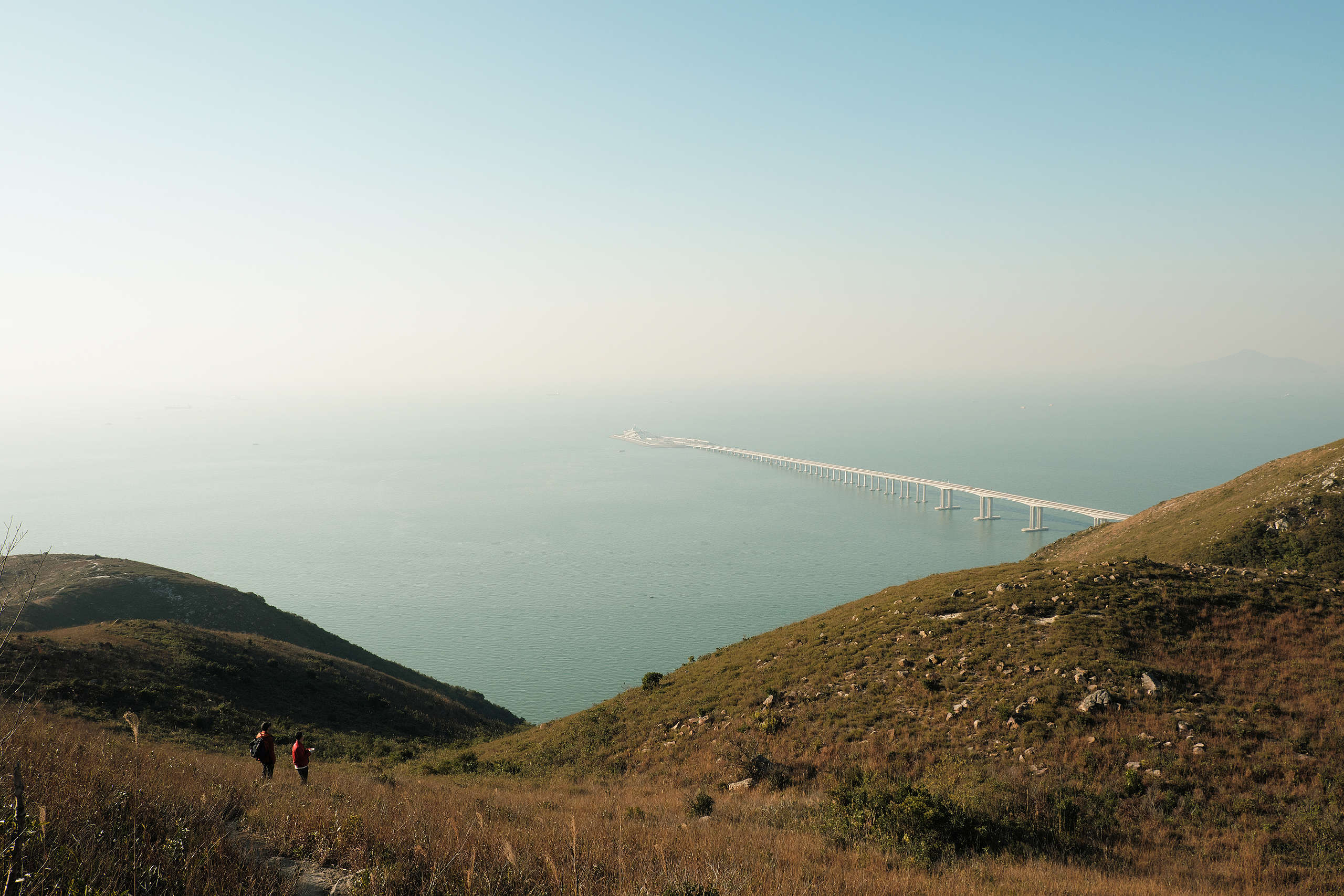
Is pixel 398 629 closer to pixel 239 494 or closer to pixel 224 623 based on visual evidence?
pixel 224 623

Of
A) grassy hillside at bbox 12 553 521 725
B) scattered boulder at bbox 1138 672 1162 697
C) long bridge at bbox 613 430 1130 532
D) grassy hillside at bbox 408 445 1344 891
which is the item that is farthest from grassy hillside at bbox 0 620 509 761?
long bridge at bbox 613 430 1130 532

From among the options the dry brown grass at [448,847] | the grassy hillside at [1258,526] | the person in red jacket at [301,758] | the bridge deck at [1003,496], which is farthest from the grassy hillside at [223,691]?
the bridge deck at [1003,496]

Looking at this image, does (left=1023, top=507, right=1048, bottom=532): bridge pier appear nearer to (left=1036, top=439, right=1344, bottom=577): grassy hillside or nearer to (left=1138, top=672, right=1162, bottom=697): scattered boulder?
(left=1036, top=439, right=1344, bottom=577): grassy hillside

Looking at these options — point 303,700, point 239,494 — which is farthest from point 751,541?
point 239,494

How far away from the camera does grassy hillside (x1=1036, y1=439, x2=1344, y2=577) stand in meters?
31.8

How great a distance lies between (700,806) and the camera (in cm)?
1246

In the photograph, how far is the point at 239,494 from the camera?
570 ft

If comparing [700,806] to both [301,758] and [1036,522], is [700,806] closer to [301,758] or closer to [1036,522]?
[301,758]

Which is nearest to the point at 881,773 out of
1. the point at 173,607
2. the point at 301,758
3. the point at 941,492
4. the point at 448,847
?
the point at 448,847

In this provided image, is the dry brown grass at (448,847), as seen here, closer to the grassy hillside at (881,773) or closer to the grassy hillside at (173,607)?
the grassy hillside at (881,773)

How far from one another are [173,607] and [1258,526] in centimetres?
6656

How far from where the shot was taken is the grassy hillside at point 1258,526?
31.8 metres

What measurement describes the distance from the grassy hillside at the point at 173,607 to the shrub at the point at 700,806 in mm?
32212

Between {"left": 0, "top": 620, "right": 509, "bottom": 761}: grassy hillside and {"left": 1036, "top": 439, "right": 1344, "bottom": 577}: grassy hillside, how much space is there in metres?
31.7
